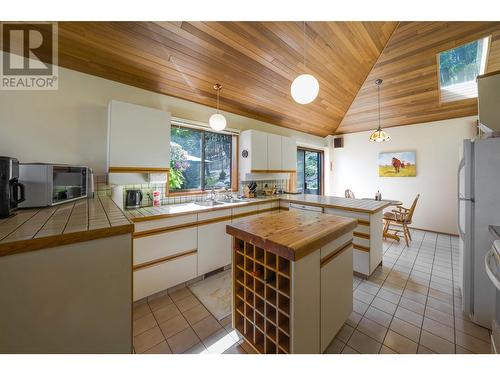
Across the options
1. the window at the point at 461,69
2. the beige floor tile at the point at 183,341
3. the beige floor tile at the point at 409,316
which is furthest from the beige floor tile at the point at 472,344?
the window at the point at 461,69

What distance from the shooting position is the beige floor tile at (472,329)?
1540mm

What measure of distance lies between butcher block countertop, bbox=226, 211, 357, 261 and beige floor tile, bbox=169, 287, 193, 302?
4.08ft

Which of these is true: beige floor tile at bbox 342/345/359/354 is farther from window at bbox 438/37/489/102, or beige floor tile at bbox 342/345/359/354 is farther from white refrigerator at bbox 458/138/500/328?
window at bbox 438/37/489/102

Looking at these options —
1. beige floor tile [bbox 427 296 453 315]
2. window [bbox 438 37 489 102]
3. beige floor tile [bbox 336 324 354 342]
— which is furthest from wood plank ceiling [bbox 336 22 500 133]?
beige floor tile [bbox 336 324 354 342]

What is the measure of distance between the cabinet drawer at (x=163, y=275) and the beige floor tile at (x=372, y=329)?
177cm

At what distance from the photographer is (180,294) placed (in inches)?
84.5

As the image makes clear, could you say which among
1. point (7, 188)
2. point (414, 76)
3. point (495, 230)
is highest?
point (414, 76)

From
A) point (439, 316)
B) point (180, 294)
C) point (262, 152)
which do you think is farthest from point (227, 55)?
point (439, 316)

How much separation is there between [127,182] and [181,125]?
1.22 m

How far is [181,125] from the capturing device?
291cm

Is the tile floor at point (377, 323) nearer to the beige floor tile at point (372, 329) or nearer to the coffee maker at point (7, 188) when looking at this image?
the beige floor tile at point (372, 329)

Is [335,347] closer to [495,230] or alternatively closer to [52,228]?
[495,230]

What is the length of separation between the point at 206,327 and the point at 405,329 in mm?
1711

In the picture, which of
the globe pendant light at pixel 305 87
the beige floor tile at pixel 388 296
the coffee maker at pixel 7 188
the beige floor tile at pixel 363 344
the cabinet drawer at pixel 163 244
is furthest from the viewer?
the beige floor tile at pixel 388 296
